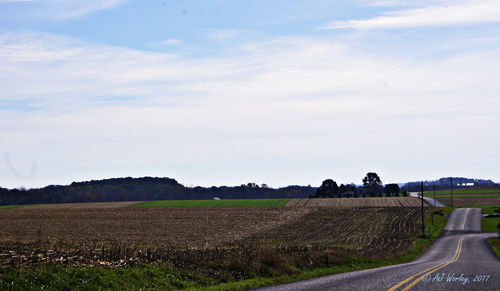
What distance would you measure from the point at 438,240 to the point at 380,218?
22.5 m

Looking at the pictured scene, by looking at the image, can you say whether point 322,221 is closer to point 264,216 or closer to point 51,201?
point 264,216

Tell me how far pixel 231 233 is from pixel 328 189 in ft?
402

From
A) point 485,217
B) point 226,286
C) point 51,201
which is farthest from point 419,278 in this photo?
point 51,201

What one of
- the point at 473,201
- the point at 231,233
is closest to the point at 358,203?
the point at 473,201

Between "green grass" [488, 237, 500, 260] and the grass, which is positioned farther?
"green grass" [488, 237, 500, 260]

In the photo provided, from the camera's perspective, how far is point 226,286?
21.2 metres

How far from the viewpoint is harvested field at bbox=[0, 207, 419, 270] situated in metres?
29.3

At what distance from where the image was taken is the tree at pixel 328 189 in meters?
191

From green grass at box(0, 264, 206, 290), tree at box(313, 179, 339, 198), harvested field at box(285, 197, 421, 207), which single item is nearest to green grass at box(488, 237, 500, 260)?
green grass at box(0, 264, 206, 290)

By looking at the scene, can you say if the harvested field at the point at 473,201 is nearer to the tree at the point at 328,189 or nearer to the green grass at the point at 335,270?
the tree at the point at 328,189

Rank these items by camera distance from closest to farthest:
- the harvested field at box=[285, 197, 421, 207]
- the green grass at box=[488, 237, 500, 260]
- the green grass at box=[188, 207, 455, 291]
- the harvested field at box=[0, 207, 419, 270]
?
the green grass at box=[188, 207, 455, 291] < the harvested field at box=[0, 207, 419, 270] < the green grass at box=[488, 237, 500, 260] < the harvested field at box=[285, 197, 421, 207]

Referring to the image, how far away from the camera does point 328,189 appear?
633ft

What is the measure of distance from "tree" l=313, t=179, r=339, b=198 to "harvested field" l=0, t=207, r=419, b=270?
2864 inches

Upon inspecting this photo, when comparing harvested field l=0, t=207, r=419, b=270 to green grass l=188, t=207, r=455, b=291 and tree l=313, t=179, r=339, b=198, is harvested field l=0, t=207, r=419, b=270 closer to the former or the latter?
green grass l=188, t=207, r=455, b=291
